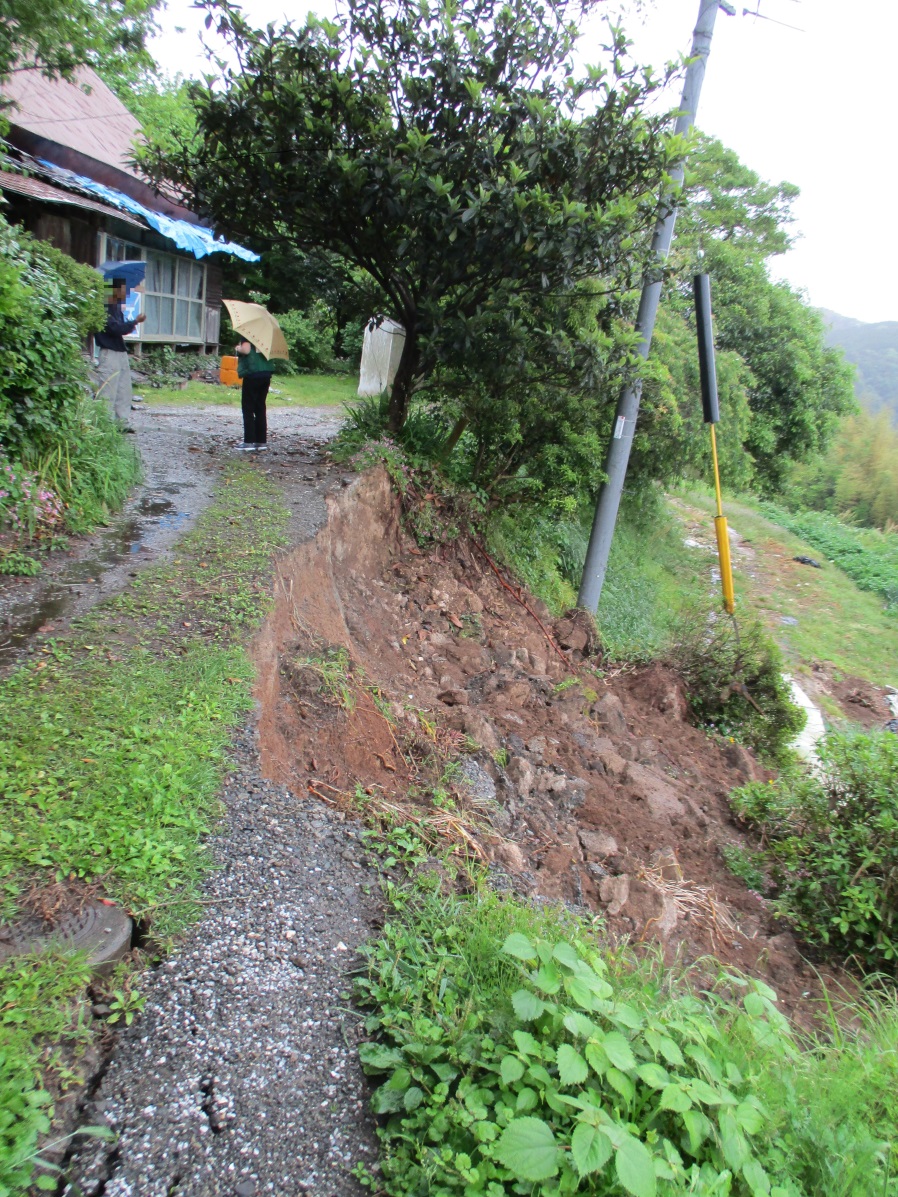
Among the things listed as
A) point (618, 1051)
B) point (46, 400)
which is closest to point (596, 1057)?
point (618, 1051)

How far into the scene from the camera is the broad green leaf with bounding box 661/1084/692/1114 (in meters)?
2.22

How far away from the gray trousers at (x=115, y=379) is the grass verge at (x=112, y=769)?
13.8 ft

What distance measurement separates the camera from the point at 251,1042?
2.57 m

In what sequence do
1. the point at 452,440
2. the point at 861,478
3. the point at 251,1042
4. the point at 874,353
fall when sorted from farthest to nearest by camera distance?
1. the point at 874,353
2. the point at 861,478
3. the point at 452,440
4. the point at 251,1042

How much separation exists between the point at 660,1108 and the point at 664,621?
33.3 ft

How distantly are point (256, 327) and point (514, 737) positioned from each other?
220 inches

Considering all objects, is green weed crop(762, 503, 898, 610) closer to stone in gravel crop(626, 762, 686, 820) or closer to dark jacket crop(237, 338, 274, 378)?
stone in gravel crop(626, 762, 686, 820)

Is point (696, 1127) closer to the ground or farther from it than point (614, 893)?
farther from it

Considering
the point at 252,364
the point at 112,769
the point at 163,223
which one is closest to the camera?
the point at 112,769

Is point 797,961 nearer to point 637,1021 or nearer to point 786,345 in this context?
point 637,1021

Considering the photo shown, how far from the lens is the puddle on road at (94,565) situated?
4637 millimetres

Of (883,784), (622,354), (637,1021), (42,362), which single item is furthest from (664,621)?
(637,1021)

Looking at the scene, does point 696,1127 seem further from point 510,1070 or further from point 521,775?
point 521,775

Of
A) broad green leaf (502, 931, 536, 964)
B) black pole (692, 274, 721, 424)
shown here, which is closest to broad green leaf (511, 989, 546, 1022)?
broad green leaf (502, 931, 536, 964)
